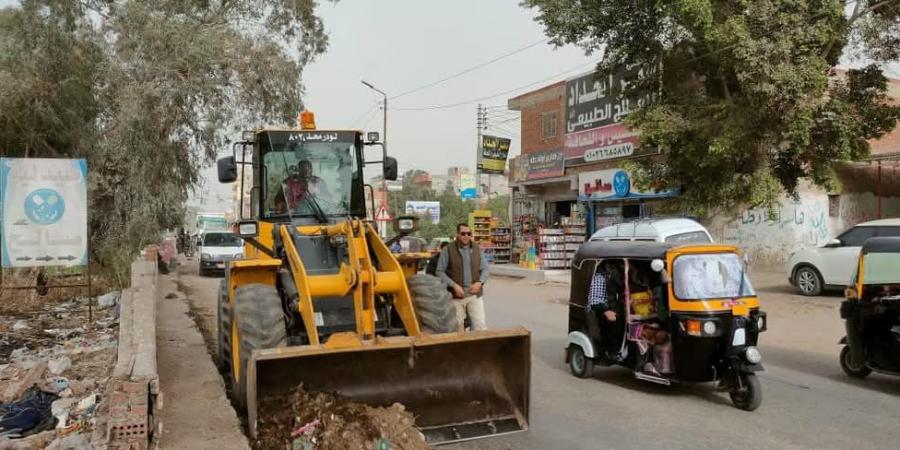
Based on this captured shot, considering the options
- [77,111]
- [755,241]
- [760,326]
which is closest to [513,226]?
[755,241]

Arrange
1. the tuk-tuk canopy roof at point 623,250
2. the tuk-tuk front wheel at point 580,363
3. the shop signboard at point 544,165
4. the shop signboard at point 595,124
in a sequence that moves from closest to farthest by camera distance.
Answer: the tuk-tuk canopy roof at point 623,250, the tuk-tuk front wheel at point 580,363, the shop signboard at point 595,124, the shop signboard at point 544,165

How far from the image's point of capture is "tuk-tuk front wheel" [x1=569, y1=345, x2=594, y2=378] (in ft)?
28.4

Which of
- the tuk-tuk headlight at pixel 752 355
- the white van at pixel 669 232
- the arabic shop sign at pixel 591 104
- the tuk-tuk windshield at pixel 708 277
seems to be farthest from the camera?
the arabic shop sign at pixel 591 104

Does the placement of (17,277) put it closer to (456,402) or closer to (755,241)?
(456,402)

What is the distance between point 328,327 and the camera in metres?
6.49

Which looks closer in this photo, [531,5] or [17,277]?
[17,277]

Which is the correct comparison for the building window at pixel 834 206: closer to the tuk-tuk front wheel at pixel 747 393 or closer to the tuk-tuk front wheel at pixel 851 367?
the tuk-tuk front wheel at pixel 851 367

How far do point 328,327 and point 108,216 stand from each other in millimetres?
15283

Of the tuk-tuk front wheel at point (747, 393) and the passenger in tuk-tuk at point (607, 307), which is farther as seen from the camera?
the passenger in tuk-tuk at point (607, 307)

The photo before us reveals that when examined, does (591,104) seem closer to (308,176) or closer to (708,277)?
(708,277)

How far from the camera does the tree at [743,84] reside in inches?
551

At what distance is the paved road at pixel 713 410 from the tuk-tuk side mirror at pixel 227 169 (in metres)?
3.85

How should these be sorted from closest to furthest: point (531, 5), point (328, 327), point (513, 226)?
1. point (328, 327)
2. point (531, 5)
3. point (513, 226)

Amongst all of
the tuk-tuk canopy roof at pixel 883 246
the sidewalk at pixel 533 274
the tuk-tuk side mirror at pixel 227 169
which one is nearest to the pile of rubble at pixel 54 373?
the tuk-tuk side mirror at pixel 227 169
